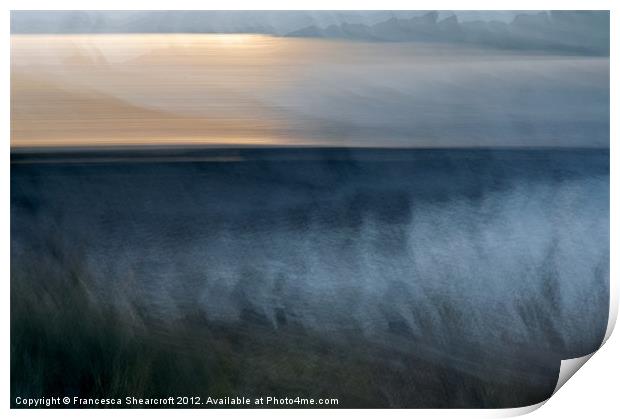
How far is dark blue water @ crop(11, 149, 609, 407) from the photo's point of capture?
252cm

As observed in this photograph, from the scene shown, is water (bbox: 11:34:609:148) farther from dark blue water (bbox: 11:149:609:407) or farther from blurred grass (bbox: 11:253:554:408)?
blurred grass (bbox: 11:253:554:408)

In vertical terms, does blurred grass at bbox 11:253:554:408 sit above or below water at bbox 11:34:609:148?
below

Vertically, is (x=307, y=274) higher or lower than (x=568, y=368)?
higher

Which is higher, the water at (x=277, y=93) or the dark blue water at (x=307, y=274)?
the water at (x=277, y=93)

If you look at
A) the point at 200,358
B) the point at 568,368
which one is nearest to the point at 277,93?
the point at 200,358

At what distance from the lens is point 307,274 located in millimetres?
2533

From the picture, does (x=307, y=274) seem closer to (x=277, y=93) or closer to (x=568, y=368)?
(x=277, y=93)

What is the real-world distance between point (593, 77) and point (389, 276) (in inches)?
42.7

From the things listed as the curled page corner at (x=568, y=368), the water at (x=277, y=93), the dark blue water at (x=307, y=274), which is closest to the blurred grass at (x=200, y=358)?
the dark blue water at (x=307, y=274)

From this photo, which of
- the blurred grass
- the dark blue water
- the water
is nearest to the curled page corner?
the dark blue water

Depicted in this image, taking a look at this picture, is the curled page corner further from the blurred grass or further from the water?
the water

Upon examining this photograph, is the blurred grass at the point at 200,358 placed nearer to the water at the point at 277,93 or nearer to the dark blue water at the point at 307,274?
the dark blue water at the point at 307,274

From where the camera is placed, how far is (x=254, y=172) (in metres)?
2.56

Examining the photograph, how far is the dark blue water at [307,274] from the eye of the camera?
8.27 ft
